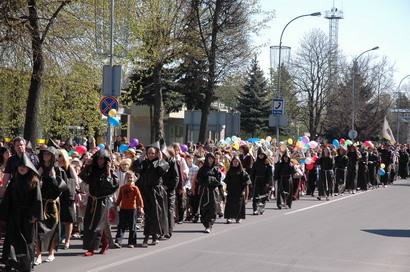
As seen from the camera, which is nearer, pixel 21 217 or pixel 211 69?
pixel 21 217

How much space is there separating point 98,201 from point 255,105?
171 ft

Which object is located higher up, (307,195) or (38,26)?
(38,26)

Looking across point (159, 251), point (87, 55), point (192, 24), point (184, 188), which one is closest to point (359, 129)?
point (192, 24)

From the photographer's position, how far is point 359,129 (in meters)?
71.9

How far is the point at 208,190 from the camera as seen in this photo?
1462cm

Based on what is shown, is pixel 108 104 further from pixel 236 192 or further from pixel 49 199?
pixel 49 199

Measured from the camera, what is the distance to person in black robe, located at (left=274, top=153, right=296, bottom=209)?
20.1 m

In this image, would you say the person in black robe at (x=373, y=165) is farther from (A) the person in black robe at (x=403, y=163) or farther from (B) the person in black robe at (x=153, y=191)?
(B) the person in black robe at (x=153, y=191)

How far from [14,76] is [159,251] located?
1429 cm

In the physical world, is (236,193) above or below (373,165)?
below

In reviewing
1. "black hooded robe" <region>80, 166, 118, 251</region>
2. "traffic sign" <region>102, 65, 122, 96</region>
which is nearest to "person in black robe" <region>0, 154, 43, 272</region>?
"black hooded robe" <region>80, 166, 118, 251</region>

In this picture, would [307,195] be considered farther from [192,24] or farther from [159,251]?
[159,251]

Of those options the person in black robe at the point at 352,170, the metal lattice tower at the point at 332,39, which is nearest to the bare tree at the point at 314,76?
the metal lattice tower at the point at 332,39

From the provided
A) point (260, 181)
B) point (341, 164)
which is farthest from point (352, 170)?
point (260, 181)
